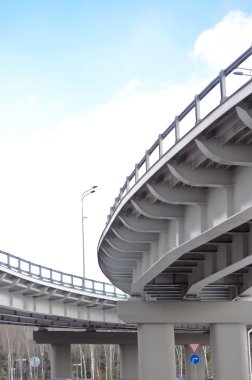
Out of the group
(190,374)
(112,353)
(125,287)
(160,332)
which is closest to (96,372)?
(112,353)

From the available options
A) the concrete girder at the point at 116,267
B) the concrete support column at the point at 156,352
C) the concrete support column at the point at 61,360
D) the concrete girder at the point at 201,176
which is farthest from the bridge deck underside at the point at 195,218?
the concrete support column at the point at 61,360

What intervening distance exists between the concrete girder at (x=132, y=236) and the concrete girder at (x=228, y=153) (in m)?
10.4

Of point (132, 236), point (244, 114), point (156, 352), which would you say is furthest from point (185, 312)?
point (244, 114)

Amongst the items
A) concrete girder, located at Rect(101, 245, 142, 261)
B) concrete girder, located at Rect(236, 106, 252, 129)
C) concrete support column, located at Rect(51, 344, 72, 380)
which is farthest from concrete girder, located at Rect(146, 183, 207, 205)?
→ concrete support column, located at Rect(51, 344, 72, 380)

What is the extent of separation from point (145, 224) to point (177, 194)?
15.9 ft

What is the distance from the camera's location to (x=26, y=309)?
4078 centimetres

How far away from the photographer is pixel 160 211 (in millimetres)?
21469

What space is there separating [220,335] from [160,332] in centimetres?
274

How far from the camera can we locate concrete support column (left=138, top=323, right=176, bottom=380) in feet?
103

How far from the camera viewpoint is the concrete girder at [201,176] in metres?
17.0

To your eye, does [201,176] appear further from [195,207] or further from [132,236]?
[132,236]

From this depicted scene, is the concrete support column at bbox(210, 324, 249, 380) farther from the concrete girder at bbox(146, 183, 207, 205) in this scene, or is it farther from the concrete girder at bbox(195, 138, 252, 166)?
the concrete girder at bbox(195, 138, 252, 166)

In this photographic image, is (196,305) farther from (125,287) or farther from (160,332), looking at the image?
(125,287)

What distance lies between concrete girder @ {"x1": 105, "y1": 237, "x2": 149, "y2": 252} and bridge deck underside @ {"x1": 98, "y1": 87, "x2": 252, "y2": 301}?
0.04 meters
